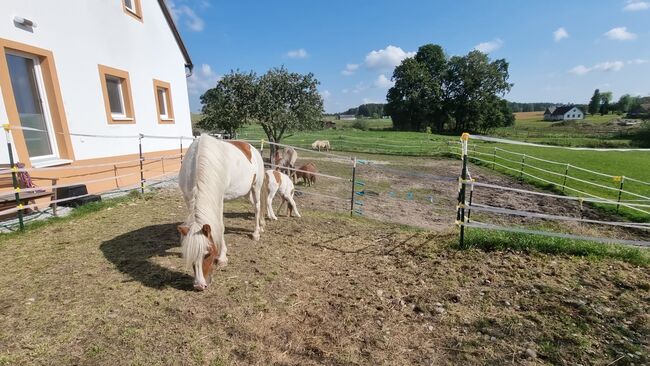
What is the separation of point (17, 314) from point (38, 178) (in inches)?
170

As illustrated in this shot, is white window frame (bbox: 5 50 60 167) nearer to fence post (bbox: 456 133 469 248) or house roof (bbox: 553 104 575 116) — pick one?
fence post (bbox: 456 133 469 248)

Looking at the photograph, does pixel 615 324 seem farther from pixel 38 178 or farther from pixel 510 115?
pixel 510 115

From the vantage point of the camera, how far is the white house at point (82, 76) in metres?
6.06

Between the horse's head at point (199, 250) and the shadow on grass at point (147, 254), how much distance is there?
328 mm

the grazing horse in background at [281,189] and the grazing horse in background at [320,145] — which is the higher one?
the grazing horse in background at [281,189]

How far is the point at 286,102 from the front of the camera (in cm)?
1606

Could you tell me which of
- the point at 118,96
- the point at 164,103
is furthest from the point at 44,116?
the point at 164,103

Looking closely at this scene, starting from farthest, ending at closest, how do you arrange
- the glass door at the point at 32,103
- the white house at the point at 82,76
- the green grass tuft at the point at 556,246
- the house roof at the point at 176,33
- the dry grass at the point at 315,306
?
1. the house roof at the point at 176,33
2. the glass door at the point at 32,103
3. the white house at the point at 82,76
4. the green grass tuft at the point at 556,246
5. the dry grass at the point at 315,306

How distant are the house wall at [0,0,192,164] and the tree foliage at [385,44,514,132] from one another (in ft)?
157

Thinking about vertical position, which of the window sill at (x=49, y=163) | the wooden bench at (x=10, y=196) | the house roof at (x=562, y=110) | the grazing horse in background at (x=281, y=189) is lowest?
the grazing horse in background at (x=281, y=189)

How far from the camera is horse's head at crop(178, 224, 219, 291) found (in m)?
3.15

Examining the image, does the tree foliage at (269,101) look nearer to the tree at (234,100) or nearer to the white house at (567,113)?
the tree at (234,100)

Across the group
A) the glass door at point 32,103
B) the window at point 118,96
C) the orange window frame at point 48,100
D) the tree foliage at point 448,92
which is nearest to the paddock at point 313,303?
the orange window frame at point 48,100

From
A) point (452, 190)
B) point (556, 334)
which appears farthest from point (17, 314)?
point (452, 190)
